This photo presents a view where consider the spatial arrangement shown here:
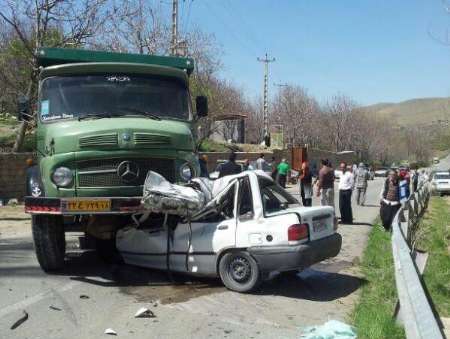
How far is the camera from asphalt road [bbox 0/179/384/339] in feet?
19.2

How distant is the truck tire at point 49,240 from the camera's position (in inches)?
314

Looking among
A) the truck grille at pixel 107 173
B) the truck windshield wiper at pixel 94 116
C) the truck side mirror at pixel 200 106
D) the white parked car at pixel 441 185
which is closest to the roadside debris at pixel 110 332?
the truck grille at pixel 107 173

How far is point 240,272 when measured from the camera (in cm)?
731

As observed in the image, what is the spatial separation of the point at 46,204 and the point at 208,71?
29.6 meters

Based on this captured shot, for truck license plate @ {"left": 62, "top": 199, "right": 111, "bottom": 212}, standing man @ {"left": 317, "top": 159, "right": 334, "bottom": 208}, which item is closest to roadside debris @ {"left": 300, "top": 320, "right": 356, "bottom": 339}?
truck license plate @ {"left": 62, "top": 199, "right": 111, "bottom": 212}

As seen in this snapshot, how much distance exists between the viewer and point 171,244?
793cm

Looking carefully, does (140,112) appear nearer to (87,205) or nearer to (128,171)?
(128,171)

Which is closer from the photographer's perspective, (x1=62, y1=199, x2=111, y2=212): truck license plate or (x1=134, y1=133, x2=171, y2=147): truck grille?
(x1=62, y1=199, x2=111, y2=212): truck license plate

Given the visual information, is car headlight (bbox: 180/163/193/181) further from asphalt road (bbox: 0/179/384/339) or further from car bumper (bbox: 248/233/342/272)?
car bumper (bbox: 248/233/342/272)

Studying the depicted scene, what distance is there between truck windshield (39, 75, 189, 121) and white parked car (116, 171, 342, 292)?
1632mm

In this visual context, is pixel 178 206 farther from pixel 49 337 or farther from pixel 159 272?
pixel 49 337

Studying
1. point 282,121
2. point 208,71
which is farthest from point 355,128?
point 208,71

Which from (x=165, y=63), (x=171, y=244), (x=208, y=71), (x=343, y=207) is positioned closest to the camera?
(x=171, y=244)

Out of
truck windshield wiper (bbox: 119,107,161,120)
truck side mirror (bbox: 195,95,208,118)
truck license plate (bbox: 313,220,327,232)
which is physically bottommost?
truck license plate (bbox: 313,220,327,232)
